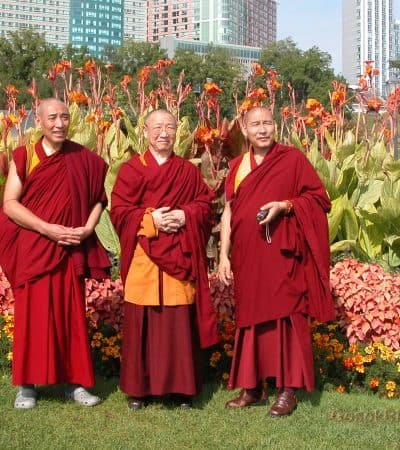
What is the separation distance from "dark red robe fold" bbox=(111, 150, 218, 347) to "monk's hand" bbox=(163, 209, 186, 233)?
0.03 meters

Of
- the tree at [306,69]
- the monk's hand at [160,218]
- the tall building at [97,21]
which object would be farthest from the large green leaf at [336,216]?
the tall building at [97,21]

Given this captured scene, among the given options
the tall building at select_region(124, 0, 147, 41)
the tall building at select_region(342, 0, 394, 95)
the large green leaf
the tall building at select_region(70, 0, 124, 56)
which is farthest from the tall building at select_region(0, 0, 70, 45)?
the large green leaf

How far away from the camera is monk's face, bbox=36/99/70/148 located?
4.05 metres

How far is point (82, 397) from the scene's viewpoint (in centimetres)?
425

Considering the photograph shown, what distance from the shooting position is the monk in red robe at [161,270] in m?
4.08

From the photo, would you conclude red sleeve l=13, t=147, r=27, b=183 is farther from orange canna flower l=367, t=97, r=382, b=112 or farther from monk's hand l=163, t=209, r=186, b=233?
orange canna flower l=367, t=97, r=382, b=112

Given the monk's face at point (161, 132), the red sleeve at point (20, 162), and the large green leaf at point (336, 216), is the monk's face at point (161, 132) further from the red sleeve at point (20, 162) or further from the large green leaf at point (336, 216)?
the large green leaf at point (336, 216)

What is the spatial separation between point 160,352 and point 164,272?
447 millimetres

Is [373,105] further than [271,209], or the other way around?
[373,105]

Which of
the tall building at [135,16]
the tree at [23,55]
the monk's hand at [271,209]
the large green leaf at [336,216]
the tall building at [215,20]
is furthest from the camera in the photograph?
the tall building at [135,16]

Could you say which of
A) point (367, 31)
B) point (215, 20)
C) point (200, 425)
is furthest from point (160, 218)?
point (215, 20)

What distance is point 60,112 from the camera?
4.09 meters

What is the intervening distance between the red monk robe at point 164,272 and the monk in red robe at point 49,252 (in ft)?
0.74

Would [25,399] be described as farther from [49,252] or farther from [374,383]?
[374,383]
